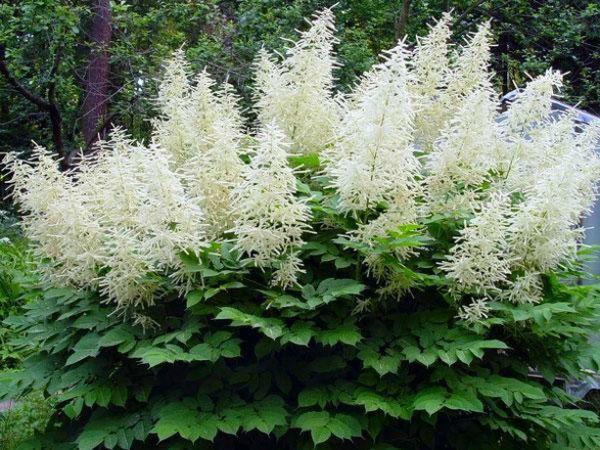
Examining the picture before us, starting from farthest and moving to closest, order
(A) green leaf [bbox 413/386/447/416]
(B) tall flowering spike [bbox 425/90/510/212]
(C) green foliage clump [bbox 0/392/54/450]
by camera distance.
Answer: (C) green foliage clump [bbox 0/392/54/450] < (B) tall flowering spike [bbox 425/90/510/212] < (A) green leaf [bbox 413/386/447/416]

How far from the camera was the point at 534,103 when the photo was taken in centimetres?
369

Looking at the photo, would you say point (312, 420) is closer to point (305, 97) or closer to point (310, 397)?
point (310, 397)

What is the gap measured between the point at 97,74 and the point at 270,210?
8.30m

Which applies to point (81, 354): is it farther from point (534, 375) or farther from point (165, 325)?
point (534, 375)

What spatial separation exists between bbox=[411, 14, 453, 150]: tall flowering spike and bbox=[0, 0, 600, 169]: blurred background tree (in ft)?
15.1

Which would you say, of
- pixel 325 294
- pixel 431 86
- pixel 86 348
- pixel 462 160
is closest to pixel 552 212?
pixel 462 160

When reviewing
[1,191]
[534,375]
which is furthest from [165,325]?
→ [1,191]

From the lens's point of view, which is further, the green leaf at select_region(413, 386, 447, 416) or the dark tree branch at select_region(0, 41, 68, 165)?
the dark tree branch at select_region(0, 41, 68, 165)

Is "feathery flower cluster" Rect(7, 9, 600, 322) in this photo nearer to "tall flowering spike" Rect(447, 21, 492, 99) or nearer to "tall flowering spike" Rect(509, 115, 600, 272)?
"tall flowering spike" Rect(509, 115, 600, 272)

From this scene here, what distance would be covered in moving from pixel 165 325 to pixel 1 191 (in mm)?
12171

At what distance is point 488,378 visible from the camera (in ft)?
10.2

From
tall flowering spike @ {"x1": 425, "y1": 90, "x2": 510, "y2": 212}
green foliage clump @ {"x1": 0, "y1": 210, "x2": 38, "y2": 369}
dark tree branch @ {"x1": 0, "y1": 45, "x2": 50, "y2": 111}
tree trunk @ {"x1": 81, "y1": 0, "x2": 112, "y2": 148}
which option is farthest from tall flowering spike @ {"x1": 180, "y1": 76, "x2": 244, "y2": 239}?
tree trunk @ {"x1": 81, "y1": 0, "x2": 112, "y2": 148}

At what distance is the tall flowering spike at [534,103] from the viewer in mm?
3639

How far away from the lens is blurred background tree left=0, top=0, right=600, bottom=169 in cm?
888
